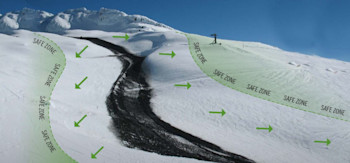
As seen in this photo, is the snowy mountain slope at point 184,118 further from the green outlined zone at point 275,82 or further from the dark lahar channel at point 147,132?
the green outlined zone at point 275,82

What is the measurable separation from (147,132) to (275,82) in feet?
34.5


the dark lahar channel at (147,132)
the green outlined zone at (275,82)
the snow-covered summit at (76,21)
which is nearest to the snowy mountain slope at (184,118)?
the dark lahar channel at (147,132)

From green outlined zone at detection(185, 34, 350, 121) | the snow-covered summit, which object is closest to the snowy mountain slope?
green outlined zone at detection(185, 34, 350, 121)

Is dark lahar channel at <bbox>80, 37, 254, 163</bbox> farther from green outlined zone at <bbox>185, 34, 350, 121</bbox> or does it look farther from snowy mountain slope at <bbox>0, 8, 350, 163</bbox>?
green outlined zone at <bbox>185, 34, 350, 121</bbox>

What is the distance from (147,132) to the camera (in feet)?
37.3

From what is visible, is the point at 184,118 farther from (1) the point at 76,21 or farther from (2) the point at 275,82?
(1) the point at 76,21

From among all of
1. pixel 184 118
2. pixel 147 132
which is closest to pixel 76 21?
pixel 184 118

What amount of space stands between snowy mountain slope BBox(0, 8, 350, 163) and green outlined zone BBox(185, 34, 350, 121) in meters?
1.21

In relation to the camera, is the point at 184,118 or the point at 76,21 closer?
the point at 184,118

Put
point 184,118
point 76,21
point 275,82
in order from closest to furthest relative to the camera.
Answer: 1. point 184,118
2. point 275,82
3. point 76,21

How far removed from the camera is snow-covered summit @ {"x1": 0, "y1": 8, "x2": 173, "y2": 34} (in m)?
129

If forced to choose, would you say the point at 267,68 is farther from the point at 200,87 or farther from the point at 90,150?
the point at 90,150

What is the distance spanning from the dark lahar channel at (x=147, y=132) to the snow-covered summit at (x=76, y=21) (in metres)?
97.8

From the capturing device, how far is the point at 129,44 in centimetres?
3519
